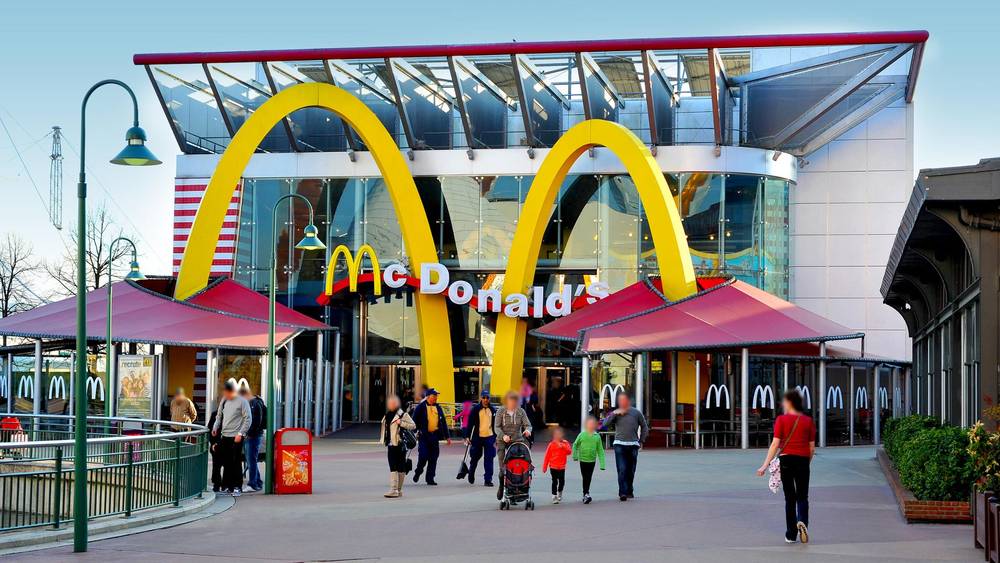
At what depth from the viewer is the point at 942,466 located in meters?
16.2

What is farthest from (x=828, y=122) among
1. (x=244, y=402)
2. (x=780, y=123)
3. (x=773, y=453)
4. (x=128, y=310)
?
(x=773, y=453)

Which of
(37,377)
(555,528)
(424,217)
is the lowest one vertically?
(555,528)

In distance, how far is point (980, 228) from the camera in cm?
1652

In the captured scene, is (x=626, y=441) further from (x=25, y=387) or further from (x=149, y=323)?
(x=25, y=387)

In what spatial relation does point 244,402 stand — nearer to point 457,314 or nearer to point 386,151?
point 386,151

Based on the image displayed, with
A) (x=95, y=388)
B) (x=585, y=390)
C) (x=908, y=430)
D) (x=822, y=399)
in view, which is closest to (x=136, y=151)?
(x=908, y=430)

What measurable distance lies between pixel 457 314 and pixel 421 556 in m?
34.6

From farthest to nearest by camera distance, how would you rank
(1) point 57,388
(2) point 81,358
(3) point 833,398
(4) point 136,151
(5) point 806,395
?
(1) point 57,388, (3) point 833,398, (5) point 806,395, (4) point 136,151, (2) point 81,358

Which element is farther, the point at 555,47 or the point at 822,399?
the point at 555,47

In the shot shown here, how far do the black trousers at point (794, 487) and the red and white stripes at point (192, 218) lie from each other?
121 feet

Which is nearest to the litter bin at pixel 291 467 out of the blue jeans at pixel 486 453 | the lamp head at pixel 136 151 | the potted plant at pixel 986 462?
the blue jeans at pixel 486 453

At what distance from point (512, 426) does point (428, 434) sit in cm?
345

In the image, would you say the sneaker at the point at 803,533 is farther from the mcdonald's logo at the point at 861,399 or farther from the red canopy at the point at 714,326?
the mcdonald's logo at the point at 861,399

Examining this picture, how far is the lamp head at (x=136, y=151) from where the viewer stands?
15875 mm
